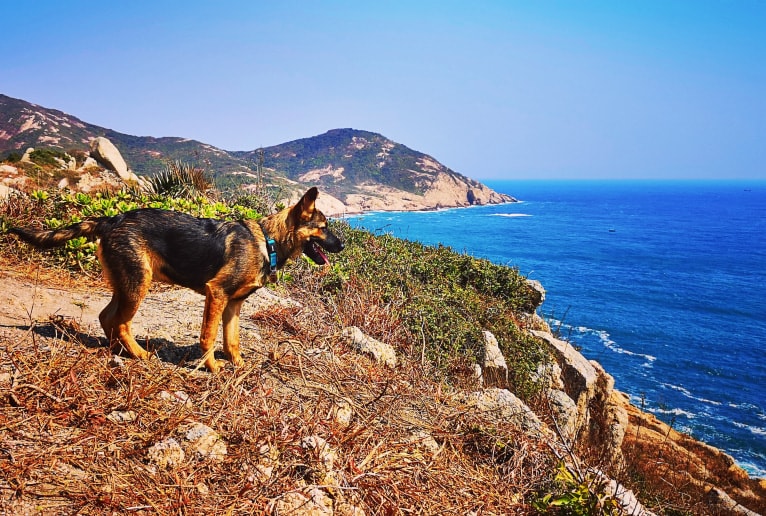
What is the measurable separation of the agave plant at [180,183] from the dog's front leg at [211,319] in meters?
6.98

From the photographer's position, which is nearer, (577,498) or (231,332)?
(577,498)

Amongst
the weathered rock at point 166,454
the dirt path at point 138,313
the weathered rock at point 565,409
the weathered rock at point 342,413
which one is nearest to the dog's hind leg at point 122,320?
the dirt path at point 138,313

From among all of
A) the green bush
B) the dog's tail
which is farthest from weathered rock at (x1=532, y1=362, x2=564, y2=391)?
the dog's tail

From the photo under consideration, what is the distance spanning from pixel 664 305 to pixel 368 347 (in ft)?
136

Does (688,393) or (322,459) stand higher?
(322,459)

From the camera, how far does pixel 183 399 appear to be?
3.22m

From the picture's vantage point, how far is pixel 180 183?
35.3ft

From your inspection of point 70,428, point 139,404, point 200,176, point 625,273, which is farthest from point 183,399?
point 625,273

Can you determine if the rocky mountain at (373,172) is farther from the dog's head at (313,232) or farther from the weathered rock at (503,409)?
the dog's head at (313,232)

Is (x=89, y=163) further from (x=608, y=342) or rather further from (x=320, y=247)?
(x=608, y=342)

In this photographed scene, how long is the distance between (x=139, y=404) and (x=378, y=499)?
5.55 feet

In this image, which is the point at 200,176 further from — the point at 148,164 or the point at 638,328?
the point at 148,164

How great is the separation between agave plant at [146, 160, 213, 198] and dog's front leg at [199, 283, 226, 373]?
22.9 ft

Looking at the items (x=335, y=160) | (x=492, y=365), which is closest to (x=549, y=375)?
(x=492, y=365)
